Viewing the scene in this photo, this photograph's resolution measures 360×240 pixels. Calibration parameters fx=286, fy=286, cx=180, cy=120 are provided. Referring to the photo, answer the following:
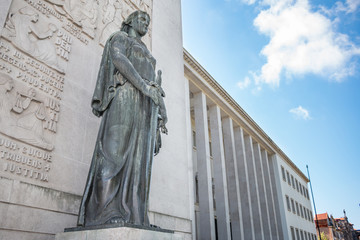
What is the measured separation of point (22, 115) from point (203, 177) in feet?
38.2

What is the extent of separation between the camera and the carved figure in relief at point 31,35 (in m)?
4.81

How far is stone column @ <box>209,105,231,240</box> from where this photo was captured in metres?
15.4

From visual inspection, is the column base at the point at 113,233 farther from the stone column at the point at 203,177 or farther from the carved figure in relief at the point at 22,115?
the stone column at the point at 203,177

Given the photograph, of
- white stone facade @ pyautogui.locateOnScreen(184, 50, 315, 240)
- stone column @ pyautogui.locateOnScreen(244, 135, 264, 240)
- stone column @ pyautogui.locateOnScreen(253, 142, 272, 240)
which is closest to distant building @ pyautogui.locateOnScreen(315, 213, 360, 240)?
white stone facade @ pyautogui.locateOnScreen(184, 50, 315, 240)

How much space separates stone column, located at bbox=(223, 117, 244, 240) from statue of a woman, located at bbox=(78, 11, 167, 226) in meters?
15.1

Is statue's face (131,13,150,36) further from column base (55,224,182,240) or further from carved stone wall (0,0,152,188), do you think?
column base (55,224,182,240)

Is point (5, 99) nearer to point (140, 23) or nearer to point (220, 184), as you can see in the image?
point (140, 23)

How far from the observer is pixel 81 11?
646 cm

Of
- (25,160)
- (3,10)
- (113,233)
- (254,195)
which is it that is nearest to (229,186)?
(254,195)

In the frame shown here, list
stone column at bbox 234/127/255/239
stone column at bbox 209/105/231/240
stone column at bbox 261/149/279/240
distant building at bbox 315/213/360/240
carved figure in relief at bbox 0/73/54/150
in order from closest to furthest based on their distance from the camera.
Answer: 1. carved figure in relief at bbox 0/73/54/150
2. stone column at bbox 209/105/231/240
3. stone column at bbox 234/127/255/239
4. stone column at bbox 261/149/279/240
5. distant building at bbox 315/213/360/240

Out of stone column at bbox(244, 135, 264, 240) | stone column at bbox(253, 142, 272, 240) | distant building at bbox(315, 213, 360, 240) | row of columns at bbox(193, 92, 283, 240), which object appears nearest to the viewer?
row of columns at bbox(193, 92, 283, 240)

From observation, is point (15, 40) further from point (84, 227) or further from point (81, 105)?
point (84, 227)

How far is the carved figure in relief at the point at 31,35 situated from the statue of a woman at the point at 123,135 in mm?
1964

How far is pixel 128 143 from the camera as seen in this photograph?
10.9ft
